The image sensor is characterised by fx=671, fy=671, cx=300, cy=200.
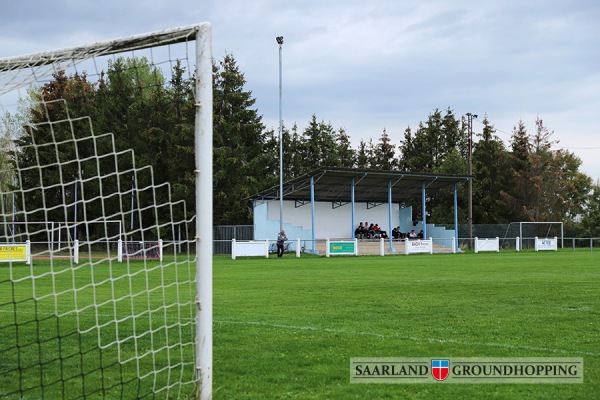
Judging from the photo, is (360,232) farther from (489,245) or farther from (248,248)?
(248,248)

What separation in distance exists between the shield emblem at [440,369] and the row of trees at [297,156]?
111ft

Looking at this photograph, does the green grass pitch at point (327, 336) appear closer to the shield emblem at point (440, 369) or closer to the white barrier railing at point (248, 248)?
the shield emblem at point (440, 369)

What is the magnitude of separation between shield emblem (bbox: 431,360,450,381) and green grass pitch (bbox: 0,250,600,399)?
0.26 m

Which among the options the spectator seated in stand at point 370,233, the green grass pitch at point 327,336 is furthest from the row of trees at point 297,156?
the green grass pitch at point 327,336

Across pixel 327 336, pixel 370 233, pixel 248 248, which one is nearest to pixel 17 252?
pixel 248 248

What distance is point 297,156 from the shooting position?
63.1 meters

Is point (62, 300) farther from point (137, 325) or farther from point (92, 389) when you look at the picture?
point (92, 389)

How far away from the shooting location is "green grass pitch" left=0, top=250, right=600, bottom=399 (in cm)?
554

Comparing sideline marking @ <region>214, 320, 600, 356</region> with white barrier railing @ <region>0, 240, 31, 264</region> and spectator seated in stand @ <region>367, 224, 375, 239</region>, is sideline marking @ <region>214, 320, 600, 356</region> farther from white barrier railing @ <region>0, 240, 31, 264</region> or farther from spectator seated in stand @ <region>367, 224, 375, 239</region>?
spectator seated in stand @ <region>367, 224, 375, 239</region>

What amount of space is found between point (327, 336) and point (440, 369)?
202 centimetres

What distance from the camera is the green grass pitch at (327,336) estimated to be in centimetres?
554

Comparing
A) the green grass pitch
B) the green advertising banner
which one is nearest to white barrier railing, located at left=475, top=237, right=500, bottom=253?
the green advertising banner

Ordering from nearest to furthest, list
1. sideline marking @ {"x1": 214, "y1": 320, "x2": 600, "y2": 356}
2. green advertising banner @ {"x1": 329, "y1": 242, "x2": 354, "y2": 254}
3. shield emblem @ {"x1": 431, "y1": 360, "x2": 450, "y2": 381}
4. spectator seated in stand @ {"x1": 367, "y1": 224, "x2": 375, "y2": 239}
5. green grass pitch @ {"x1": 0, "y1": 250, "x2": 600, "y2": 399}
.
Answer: green grass pitch @ {"x1": 0, "y1": 250, "x2": 600, "y2": 399}, shield emblem @ {"x1": 431, "y1": 360, "x2": 450, "y2": 381}, sideline marking @ {"x1": 214, "y1": 320, "x2": 600, "y2": 356}, green advertising banner @ {"x1": 329, "y1": 242, "x2": 354, "y2": 254}, spectator seated in stand @ {"x1": 367, "y1": 224, "x2": 375, "y2": 239}

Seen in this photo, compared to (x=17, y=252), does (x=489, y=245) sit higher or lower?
lower
